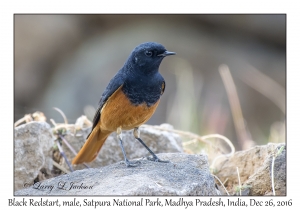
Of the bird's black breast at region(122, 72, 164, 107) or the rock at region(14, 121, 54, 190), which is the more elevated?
the bird's black breast at region(122, 72, 164, 107)

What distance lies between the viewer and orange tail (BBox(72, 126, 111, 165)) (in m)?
5.33

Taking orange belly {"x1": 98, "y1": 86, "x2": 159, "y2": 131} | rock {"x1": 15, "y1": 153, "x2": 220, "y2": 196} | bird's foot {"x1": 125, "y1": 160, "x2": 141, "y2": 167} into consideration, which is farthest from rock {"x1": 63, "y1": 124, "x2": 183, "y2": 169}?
rock {"x1": 15, "y1": 153, "x2": 220, "y2": 196}

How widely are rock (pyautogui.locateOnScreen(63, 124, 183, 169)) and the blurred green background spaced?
5.10 m

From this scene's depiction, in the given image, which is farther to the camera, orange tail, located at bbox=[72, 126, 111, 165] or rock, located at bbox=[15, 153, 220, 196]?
orange tail, located at bbox=[72, 126, 111, 165]

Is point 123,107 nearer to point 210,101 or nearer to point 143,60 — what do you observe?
point 143,60

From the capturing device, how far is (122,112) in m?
4.91

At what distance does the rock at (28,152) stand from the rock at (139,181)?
83 centimetres

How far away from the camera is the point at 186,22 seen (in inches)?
507

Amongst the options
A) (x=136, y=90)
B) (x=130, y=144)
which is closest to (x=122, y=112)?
(x=136, y=90)

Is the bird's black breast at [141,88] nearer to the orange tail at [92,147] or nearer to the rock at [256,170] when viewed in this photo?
the orange tail at [92,147]

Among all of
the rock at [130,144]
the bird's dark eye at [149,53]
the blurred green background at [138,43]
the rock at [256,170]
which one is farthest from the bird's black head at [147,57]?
the blurred green background at [138,43]

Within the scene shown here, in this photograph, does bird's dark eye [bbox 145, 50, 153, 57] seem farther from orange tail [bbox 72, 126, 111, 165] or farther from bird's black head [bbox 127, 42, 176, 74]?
orange tail [bbox 72, 126, 111, 165]

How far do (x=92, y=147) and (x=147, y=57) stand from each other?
1.37 metres

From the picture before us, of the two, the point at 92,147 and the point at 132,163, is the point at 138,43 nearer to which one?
the point at 92,147
